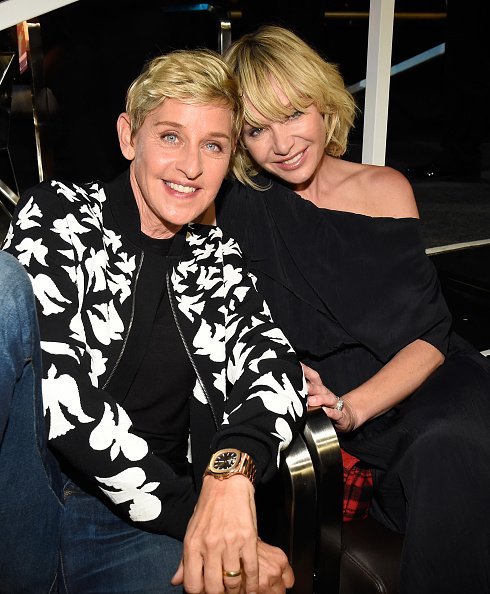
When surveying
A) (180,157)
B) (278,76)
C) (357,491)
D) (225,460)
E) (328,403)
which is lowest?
(357,491)

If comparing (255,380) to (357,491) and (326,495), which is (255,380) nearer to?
(326,495)

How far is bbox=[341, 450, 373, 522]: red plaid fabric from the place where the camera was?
174 centimetres

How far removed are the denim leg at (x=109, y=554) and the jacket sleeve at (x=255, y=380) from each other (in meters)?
0.25

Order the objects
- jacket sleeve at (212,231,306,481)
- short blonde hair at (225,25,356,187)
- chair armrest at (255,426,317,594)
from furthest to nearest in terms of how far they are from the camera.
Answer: short blonde hair at (225,25,356,187) → chair armrest at (255,426,317,594) → jacket sleeve at (212,231,306,481)

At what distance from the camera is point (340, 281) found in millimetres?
1976

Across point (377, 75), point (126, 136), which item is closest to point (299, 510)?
point (126, 136)

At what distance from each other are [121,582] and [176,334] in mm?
511

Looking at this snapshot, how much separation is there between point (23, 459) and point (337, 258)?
103 centimetres

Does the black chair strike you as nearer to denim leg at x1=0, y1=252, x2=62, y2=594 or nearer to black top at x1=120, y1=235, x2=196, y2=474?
black top at x1=120, y1=235, x2=196, y2=474

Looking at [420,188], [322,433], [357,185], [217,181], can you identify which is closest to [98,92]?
[357,185]

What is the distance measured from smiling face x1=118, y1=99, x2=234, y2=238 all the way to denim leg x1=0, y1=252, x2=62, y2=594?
1.67ft

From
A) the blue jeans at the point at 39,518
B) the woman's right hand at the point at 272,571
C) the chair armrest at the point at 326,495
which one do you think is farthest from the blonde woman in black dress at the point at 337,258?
the blue jeans at the point at 39,518

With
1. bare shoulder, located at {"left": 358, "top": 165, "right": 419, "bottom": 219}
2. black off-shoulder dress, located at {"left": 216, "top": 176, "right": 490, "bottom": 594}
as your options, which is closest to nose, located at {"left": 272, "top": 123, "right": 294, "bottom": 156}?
black off-shoulder dress, located at {"left": 216, "top": 176, "right": 490, "bottom": 594}

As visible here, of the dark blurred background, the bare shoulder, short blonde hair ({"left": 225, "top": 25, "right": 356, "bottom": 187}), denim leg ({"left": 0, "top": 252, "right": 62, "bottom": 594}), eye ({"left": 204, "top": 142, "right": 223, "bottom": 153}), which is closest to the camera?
denim leg ({"left": 0, "top": 252, "right": 62, "bottom": 594})
